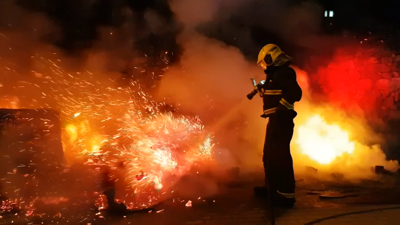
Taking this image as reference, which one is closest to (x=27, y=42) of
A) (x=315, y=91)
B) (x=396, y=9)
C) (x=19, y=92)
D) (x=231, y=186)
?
(x=19, y=92)

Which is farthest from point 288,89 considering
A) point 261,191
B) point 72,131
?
point 72,131

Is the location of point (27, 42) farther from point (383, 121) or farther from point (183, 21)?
point (383, 121)

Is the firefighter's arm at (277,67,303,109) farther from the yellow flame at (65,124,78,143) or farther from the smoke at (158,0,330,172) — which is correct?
the yellow flame at (65,124,78,143)

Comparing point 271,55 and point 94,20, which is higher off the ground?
point 94,20

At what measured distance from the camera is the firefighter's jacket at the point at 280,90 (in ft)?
14.9

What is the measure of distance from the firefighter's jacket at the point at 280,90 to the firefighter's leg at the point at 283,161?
0.17 meters

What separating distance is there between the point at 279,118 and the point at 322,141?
10.8 ft

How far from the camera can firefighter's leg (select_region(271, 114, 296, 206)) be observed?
4645mm

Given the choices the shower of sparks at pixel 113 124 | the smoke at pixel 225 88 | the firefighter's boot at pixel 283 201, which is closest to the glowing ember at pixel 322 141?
the smoke at pixel 225 88

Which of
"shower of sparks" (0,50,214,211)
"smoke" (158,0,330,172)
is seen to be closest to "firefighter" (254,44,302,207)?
"shower of sparks" (0,50,214,211)

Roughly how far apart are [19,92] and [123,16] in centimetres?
294

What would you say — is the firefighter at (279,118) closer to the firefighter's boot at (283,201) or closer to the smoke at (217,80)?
the firefighter's boot at (283,201)

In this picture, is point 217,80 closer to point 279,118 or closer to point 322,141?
point 322,141

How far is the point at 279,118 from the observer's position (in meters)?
4.65
